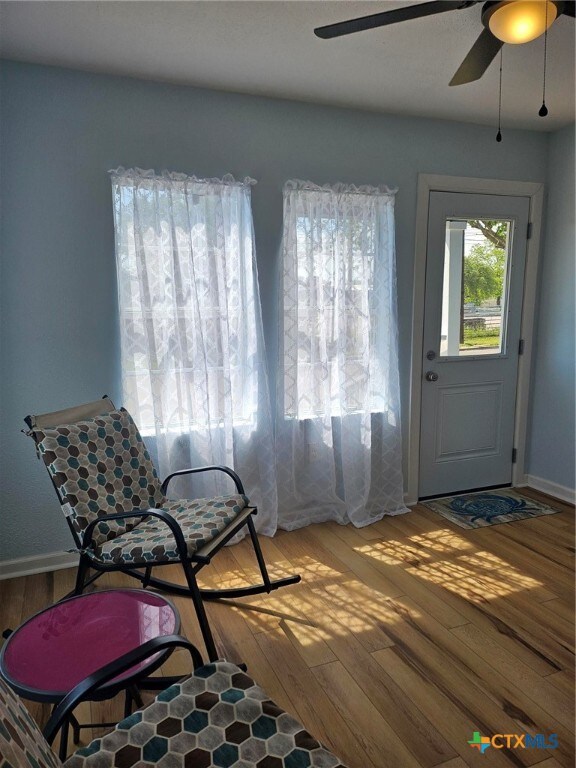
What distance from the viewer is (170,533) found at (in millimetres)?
2172

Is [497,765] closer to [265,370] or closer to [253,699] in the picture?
[253,699]

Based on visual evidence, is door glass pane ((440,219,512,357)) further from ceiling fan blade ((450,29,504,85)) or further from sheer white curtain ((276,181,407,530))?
ceiling fan blade ((450,29,504,85))

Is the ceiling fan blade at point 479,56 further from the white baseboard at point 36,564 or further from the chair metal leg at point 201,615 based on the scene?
the white baseboard at point 36,564

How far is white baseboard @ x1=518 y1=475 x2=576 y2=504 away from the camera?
12.3ft

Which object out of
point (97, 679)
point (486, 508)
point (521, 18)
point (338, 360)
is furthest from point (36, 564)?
point (521, 18)

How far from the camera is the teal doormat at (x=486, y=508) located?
349cm

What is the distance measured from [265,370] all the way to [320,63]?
62.5 inches

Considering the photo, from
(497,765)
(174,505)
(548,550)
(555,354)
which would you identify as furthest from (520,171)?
(497,765)

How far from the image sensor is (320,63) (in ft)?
8.40

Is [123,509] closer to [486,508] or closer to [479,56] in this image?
[479,56]

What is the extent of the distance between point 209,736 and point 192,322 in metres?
2.10

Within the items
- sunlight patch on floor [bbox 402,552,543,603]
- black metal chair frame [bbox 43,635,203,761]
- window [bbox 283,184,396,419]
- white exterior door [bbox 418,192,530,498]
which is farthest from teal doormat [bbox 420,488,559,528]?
black metal chair frame [bbox 43,635,203,761]

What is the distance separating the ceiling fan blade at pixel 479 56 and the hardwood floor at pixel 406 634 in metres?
2.29

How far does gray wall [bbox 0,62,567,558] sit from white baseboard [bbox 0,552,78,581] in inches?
1.8
